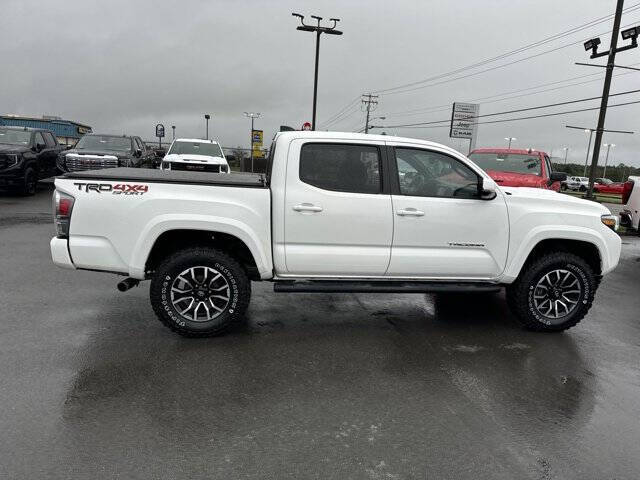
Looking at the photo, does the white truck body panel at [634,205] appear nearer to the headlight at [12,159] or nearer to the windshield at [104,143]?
the windshield at [104,143]

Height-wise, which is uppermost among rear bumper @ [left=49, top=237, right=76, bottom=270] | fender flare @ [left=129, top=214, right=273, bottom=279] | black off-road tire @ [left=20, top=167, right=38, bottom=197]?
fender flare @ [left=129, top=214, right=273, bottom=279]

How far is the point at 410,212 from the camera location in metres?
4.55

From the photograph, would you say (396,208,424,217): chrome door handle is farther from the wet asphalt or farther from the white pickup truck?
the wet asphalt

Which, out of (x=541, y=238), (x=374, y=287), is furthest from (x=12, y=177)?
(x=541, y=238)

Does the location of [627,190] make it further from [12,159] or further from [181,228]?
[12,159]

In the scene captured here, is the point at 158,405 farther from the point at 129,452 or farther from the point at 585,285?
the point at 585,285

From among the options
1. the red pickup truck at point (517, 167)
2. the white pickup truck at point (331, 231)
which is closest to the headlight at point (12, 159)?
the white pickup truck at point (331, 231)

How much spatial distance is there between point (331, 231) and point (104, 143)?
12424mm

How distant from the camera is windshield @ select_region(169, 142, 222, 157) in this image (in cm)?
1488

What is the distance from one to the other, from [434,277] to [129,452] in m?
3.15

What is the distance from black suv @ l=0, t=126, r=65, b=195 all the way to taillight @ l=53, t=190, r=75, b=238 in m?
10.5

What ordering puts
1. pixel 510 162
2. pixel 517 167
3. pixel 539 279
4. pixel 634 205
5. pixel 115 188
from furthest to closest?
pixel 510 162
pixel 517 167
pixel 634 205
pixel 539 279
pixel 115 188

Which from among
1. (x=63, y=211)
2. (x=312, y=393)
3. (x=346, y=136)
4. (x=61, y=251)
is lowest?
(x=312, y=393)

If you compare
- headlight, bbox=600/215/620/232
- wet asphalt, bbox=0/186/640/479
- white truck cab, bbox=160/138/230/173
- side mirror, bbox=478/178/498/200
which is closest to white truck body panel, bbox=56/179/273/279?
wet asphalt, bbox=0/186/640/479
